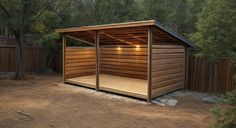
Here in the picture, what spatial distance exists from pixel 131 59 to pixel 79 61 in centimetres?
247

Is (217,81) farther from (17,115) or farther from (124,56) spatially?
(17,115)

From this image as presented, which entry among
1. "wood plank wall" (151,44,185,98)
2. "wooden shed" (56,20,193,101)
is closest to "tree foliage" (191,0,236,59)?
"wooden shed" (56,20,193,101)

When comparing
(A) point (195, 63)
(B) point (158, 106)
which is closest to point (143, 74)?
(A) point (195, 63)

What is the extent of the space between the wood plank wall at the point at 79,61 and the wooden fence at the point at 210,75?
4.75 m

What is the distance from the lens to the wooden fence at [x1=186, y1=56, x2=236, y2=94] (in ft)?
30.0

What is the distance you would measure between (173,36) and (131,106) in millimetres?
3160

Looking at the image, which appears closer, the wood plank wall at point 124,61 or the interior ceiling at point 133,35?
the interior ceiling at point 133,35

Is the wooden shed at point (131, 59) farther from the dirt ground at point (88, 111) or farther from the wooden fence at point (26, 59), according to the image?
the wooden fence at point (26, 59)

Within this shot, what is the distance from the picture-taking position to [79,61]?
1164cm

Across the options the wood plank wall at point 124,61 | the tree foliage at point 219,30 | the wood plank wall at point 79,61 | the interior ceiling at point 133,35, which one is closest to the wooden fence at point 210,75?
the tree foliage at point 219,30

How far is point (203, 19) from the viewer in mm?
8844

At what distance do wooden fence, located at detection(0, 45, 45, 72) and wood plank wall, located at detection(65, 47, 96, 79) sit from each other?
427 centimetres

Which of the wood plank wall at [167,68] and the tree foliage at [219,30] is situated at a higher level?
the tree foliage at [219,30]

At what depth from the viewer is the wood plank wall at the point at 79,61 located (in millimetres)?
11164
